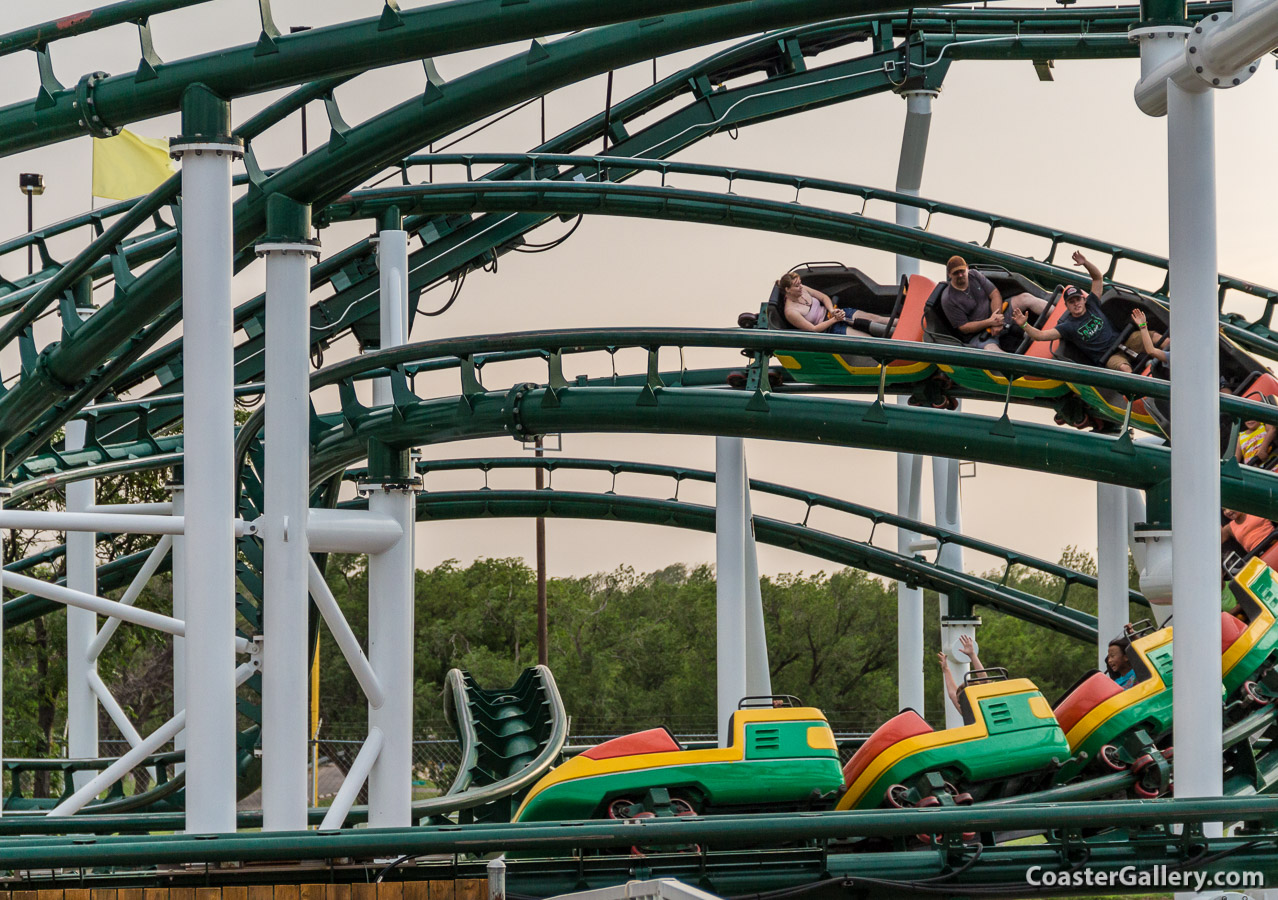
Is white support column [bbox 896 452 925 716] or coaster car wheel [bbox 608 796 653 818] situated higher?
white support column [bbox 896 452 925 716]

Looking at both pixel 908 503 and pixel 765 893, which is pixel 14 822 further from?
pixel 908 503

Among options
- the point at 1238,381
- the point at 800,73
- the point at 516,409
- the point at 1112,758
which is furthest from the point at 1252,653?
the point at 800,73

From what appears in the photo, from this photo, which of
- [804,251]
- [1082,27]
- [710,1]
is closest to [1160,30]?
[710,1]

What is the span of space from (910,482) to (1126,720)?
5.82m

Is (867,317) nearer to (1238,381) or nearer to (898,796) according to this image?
(1238,381)

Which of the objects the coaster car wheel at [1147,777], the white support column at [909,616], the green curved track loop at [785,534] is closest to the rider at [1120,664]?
the coaster car wheel at [1147,777]

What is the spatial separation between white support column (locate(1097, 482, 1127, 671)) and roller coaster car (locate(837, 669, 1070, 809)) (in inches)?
102

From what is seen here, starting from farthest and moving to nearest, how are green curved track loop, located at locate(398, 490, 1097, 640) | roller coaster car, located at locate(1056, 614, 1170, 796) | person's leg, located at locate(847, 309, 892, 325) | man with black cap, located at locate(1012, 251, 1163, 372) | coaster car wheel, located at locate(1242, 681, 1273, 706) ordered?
green curved track loop, located at locate(398, 490, 1097, 640)
person's leg, located at locate(847, 309, 892, 325)
man with black cap, located at locate(1012, 251, 1163, 372)
coaster car wheel, located at locate(1242, 681, 1273, 706)
roller coaster car, located at locate(1056, 614, 1170, 796)

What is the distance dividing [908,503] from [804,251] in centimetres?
1347

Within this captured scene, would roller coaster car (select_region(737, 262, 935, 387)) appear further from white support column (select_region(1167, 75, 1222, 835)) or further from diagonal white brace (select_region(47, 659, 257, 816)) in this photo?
diagonal white brace (select_region(47, 659, 257, 816))

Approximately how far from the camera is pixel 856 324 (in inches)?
440

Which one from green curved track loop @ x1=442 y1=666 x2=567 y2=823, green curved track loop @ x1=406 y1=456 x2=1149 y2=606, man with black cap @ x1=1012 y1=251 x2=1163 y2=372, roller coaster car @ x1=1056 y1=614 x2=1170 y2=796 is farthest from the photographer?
green curved track loop @ x1=406 y1=456 x2=1149 y2=606

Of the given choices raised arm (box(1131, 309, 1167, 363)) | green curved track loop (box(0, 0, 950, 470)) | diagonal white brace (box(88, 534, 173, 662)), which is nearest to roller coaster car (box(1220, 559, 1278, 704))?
raised arm (box(1131, 309, 1167, 363))

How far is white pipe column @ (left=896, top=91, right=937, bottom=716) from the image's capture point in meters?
13.1
